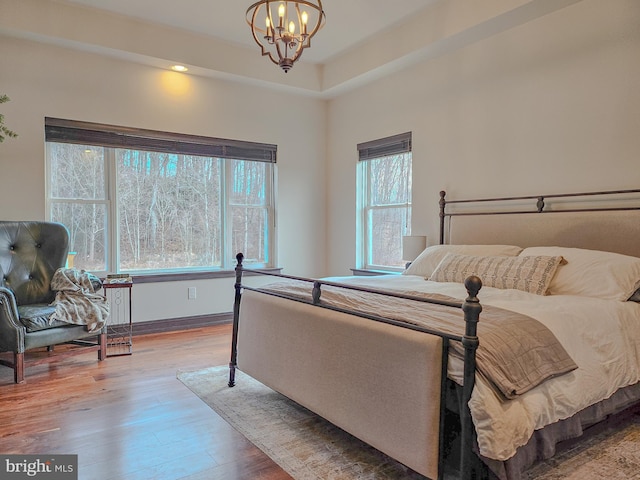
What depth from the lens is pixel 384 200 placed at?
16.2 ft

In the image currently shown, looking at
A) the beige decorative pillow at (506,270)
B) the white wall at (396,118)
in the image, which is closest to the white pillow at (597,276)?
the beige decorative pillow at (506,270)

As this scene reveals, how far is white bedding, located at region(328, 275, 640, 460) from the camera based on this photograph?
1521 mm

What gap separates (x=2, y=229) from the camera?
351 cm

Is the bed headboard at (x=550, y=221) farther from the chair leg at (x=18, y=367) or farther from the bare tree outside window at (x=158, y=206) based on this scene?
the chair leg at (x=18, y=367)

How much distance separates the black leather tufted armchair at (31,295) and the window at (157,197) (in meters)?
0.48

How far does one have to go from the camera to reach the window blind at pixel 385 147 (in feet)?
14.9

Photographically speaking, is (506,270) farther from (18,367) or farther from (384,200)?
(18,367)

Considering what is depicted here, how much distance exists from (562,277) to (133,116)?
396 cm

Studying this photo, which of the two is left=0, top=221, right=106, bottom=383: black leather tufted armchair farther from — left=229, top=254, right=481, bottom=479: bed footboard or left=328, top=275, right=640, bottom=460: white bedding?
left=328, top=275, right=640, bottom=460: white bedding

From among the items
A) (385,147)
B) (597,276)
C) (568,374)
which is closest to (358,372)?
(568,374)

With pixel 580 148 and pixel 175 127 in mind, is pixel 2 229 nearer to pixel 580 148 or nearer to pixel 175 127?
pixel 175 127

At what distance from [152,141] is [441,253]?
3022 mm

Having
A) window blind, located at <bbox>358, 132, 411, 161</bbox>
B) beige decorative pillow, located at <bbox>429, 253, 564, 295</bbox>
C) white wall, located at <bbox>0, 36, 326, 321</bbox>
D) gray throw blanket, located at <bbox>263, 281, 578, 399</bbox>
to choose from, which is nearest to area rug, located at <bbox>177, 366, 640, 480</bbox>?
gray throw blanket, located at <bbox>263, 281, 578, 399</bbox>

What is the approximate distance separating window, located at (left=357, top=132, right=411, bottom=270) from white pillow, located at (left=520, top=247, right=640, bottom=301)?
1968 mm
